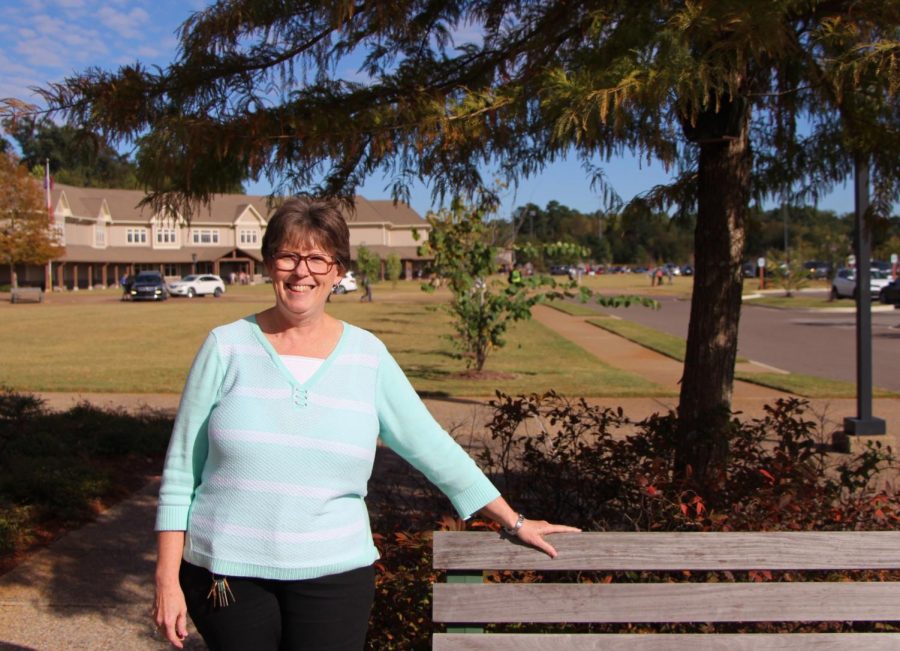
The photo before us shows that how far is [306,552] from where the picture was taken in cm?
214

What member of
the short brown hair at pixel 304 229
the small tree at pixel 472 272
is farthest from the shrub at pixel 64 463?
the small tree at pixel 472 272

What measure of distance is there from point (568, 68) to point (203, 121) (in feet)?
5.48

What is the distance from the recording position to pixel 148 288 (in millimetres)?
45438

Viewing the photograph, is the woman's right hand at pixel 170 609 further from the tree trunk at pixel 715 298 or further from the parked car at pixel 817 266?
the parked car at pixel 817 266

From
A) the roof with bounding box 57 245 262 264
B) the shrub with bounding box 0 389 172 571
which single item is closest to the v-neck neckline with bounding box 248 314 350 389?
the shrub with bounding box 0 389 172 571

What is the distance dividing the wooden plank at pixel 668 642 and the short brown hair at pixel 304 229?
116 centimetres

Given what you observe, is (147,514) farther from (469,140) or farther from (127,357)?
(127,357)

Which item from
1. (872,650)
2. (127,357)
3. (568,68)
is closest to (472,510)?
(872,650)

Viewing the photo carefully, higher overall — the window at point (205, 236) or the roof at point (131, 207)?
the roof at point (131, 207)

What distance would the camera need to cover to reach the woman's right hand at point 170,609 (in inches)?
84.9

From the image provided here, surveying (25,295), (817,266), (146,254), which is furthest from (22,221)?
(817,266)

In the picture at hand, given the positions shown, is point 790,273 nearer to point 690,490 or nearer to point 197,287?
point 197,287

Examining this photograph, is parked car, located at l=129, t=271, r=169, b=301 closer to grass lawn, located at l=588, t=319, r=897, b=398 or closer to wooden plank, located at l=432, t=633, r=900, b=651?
grass lawn, located at l=588, t=319, r=897, b=398

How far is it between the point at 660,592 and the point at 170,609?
135cm
